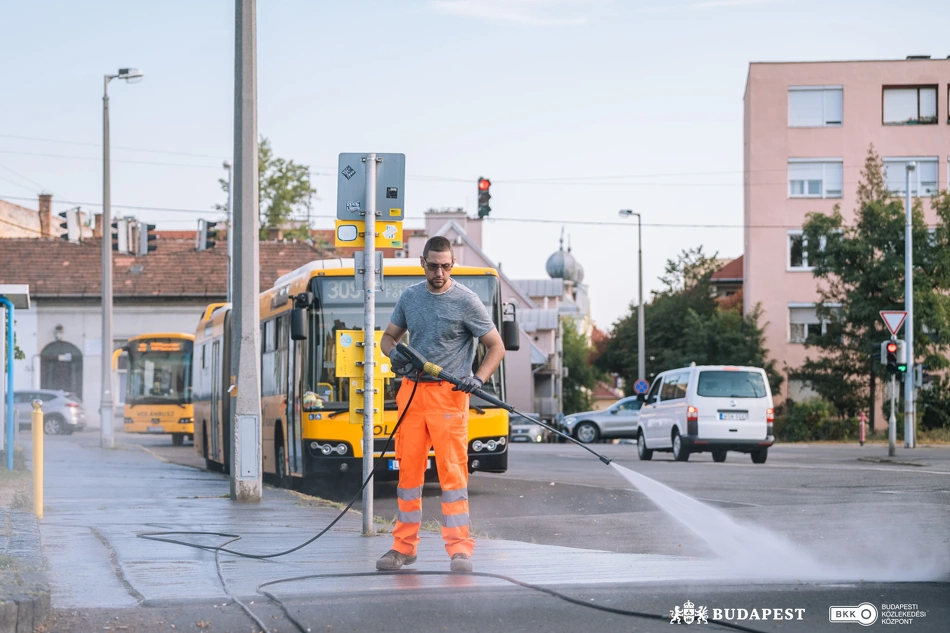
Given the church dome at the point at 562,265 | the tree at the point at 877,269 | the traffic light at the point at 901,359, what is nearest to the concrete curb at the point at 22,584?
the traffic light at the point at 901,359

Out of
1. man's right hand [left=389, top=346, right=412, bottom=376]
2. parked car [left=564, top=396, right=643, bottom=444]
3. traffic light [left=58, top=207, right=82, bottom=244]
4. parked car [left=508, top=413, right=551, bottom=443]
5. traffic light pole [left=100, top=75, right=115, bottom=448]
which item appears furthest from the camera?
parked car [left=508, top=413, right=551, bottom=443]

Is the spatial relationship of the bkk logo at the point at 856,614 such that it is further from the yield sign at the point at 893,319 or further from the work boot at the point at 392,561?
the yield sign at the point at 893,319

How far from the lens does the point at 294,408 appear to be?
55.6 ft

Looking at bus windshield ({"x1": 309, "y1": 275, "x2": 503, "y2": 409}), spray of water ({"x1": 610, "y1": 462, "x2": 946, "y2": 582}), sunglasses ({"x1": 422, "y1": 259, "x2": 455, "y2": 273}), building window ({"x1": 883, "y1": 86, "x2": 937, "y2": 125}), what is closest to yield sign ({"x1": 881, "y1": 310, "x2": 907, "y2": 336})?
bus windshield ({"x1": 309, "y1": 275, "x2": 503, "y2": 409})

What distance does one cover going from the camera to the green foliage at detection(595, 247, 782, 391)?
176 ft

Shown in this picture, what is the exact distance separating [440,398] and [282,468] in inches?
417

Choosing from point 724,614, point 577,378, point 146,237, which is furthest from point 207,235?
point 577,378

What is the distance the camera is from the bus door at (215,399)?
23.2m

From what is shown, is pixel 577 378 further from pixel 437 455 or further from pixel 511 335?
pixel 437 455

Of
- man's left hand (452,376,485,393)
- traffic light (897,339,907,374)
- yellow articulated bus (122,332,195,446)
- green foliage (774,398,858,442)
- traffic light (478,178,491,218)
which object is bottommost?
green foliage (774,398,858,442)

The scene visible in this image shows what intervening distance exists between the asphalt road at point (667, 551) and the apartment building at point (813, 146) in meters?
35.2

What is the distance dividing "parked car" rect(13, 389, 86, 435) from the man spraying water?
4321 centimetres

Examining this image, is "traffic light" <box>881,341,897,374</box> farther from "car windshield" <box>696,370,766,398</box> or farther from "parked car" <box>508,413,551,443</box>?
"parked car" <box>508,413,551,443</box>

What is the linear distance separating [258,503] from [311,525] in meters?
2.82
